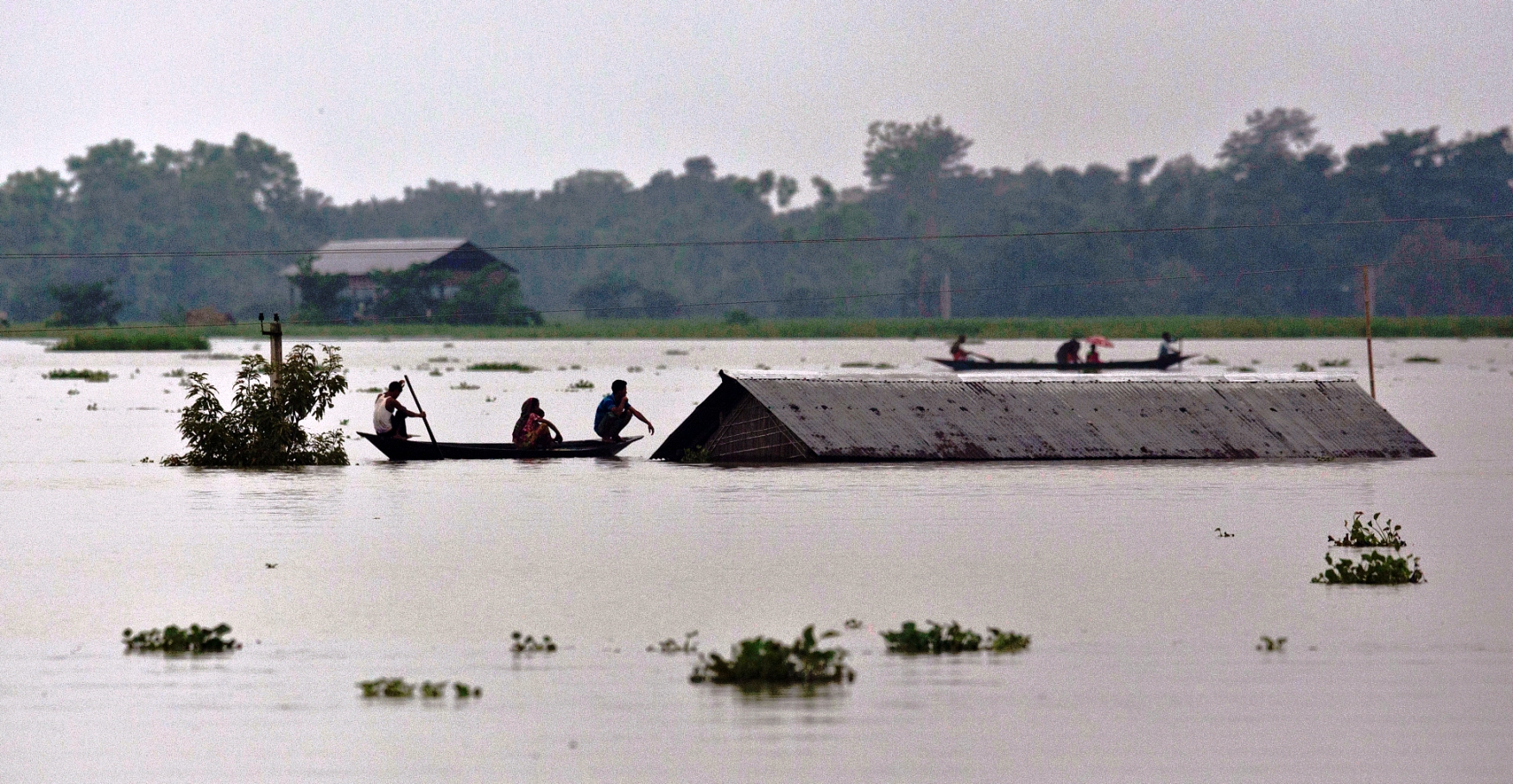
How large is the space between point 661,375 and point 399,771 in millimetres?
49439

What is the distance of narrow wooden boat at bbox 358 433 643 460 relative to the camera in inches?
1023

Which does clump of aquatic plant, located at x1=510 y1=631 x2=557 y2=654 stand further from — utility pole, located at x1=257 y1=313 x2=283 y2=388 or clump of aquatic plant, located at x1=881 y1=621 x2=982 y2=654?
utility pole, located at x1=257 y1=313 x2=283 y2=388

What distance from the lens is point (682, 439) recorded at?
26531mm

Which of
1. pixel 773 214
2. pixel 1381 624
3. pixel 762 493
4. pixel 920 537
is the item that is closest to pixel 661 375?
pixel 762 493

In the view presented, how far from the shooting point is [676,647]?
11492mm

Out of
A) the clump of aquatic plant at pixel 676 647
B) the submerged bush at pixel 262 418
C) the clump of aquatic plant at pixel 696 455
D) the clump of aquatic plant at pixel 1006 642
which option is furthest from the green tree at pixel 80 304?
the clump of aquatic plant at pixel 1006 642

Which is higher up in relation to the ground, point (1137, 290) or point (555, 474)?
point (1137, 290)

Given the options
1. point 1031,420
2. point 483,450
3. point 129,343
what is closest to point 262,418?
point 483,450

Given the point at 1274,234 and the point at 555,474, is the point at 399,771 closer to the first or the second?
the point at 555,474

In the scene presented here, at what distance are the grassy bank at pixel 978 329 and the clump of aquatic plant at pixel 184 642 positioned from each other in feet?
275

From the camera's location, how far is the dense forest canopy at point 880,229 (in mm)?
114375

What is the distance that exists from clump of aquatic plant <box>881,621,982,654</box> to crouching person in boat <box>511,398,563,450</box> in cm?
1497

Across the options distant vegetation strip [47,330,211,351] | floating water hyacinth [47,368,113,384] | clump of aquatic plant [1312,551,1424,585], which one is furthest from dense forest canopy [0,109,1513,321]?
clump of aquatic plant [1312,551,1424,585]

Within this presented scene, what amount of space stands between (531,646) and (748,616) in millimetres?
1826
